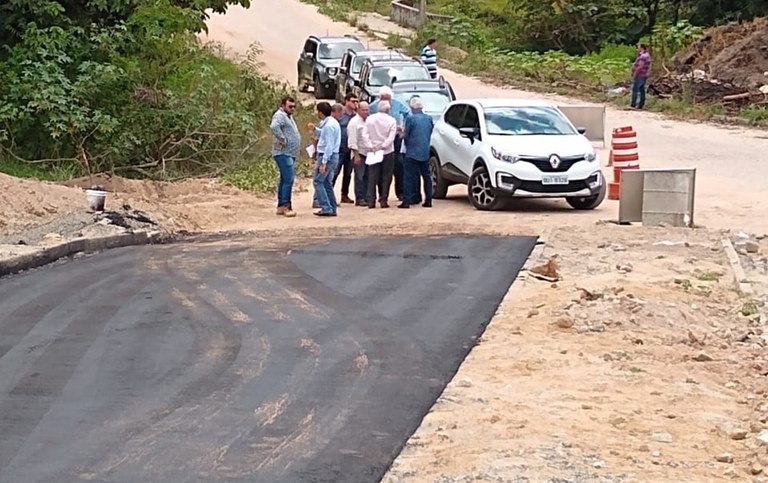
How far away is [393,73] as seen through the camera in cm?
2892

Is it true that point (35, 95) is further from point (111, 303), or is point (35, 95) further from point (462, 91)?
point (462, 91)

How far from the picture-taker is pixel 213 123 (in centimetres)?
2281

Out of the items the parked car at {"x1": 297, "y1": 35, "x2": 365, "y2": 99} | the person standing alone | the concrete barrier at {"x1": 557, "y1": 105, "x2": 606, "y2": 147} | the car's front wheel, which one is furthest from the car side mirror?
the parked car at {"x1": 297, "y1": 35, "x2": 365, "y2": 99}

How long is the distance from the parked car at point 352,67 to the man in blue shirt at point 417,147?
12169 mm

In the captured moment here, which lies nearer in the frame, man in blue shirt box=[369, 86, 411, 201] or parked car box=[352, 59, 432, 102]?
man in blue shirt box=[369, 86, 411, 201]

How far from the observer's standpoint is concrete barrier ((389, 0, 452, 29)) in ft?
187

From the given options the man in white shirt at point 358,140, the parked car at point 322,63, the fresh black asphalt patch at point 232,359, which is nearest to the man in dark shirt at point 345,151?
the man in white shirt at point 358,140

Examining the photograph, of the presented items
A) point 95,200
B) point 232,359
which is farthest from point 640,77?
point 232,359

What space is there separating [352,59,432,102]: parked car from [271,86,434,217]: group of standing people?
8.21 meters

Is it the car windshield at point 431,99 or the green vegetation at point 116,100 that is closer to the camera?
the green vegetation at point 116,100

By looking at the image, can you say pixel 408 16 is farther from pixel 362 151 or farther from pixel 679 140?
pixel 362 151

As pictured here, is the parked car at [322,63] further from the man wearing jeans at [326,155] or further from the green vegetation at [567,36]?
the man wearing jeans at [326,155]

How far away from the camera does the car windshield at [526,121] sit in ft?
63.5

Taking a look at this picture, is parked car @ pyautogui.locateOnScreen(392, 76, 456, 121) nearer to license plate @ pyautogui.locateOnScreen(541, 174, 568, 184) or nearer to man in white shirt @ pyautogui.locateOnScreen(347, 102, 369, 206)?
man in white shirt @ pyautogui.locateOnScreen(347, 102, 369, 206)
